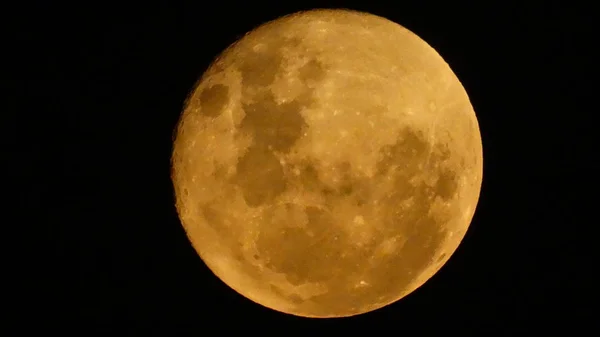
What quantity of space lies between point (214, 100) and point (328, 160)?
2.48 feet

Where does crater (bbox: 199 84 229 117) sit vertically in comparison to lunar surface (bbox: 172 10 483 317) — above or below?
above

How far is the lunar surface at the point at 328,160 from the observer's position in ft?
10.9

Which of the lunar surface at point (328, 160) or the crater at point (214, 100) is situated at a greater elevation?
the crater at point (214, 100)

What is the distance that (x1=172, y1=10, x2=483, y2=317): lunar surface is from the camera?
10.9 ft

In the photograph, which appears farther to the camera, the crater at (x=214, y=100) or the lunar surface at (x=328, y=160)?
the crater at (x=214, y=100)

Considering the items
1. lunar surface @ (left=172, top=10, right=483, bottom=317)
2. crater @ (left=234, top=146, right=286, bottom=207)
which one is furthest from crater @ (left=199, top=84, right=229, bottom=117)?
crater @ (left=234, top=146, right=286, bottom=207)

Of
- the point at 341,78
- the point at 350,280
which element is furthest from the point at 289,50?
the point at 350,280

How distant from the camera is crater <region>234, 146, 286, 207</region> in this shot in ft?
11.0

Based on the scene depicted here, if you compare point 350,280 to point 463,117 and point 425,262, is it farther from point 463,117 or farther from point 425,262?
point 463,117

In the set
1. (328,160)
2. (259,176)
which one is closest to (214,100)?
(259,176)

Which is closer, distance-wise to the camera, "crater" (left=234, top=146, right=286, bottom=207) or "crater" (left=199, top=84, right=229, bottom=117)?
"crater" (left=234, top=146, right=286, bottom=207)

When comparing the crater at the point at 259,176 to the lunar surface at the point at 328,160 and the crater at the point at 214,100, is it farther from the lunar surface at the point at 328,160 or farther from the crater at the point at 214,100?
the crater at the point at 214,100

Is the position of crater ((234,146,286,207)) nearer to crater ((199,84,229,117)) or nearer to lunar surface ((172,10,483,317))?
lunar surface ((172,10,483,317))

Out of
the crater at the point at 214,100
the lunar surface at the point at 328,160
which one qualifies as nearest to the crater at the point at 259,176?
the lunar surface at the point at 328,160
